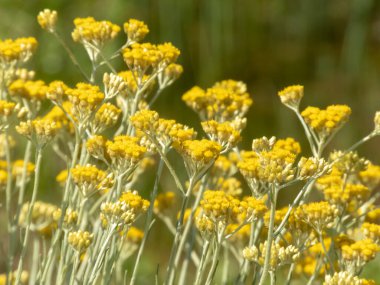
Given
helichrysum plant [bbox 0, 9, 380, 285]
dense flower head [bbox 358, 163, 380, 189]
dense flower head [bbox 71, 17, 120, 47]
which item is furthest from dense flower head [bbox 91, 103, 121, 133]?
dense flower head [bbox 358, 163, 380, 189]

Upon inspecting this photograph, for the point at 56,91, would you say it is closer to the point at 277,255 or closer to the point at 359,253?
the point at 277,255

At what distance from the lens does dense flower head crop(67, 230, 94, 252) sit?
1.75m

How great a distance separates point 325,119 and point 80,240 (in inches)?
25.7

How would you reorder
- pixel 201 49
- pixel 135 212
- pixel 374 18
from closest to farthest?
1. pixel 135 212
2. pixel 201 49
3. pixel 374 18

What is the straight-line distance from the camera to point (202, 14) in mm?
7898

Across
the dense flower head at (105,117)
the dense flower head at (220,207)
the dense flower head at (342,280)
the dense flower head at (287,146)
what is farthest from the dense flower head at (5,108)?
the dense flower head at (342,280)

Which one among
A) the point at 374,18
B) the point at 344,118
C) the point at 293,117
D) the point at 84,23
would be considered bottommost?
the point at 344,118

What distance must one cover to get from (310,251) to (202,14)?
5.84m

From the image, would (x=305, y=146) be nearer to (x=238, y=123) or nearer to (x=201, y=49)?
(x=201, y=49)

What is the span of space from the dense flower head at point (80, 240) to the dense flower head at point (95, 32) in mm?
573

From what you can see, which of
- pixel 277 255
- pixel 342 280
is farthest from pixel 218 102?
pixel 342 280

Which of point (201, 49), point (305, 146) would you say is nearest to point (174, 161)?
point (305, 146)

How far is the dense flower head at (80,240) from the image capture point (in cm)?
175

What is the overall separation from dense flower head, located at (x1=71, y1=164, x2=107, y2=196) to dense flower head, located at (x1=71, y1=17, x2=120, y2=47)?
436 millimetres
